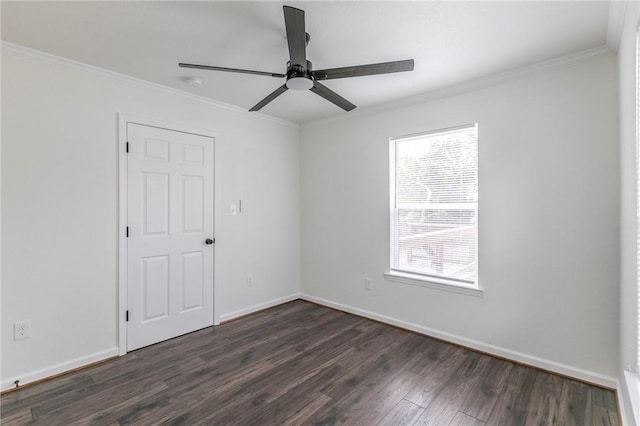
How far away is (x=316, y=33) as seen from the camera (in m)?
2.09

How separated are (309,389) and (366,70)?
2280 millimetres

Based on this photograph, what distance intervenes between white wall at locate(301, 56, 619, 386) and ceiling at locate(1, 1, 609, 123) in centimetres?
35

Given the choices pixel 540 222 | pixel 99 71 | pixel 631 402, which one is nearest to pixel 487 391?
pixel 631 402

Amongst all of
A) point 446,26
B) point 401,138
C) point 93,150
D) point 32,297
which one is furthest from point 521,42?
point 32,297

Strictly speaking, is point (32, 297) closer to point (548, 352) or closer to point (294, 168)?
point (294, 168)

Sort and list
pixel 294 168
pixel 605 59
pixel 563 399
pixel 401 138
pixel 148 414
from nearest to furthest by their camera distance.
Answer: pixel 148 414 → pixel 563 399 → pixel 605 59 → pixel 401 138 → pixel 294 168

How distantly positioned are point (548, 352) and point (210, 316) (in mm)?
3265

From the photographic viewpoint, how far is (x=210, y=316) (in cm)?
344

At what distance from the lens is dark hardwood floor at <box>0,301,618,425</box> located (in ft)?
6.40

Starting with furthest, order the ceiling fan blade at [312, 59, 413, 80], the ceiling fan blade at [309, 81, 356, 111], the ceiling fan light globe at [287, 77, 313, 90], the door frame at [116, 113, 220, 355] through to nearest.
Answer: the door frame at [116, 113, 220, 355], the ceiling fan blade at [309, 81, 356, 111], the ceiling fan light globe at [287, 77, 313, 90], the ceiling fan blade at [312, 59, 413, 80]

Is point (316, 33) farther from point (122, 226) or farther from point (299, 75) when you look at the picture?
point (122, 226)

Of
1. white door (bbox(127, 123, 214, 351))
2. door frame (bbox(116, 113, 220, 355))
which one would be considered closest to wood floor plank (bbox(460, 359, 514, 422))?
white door (bbox(127, 123, 214, 351))

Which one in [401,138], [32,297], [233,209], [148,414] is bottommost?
[148,414]

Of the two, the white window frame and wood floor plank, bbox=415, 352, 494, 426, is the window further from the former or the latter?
wood floor plank, bbox=415, 352, 494, 426
